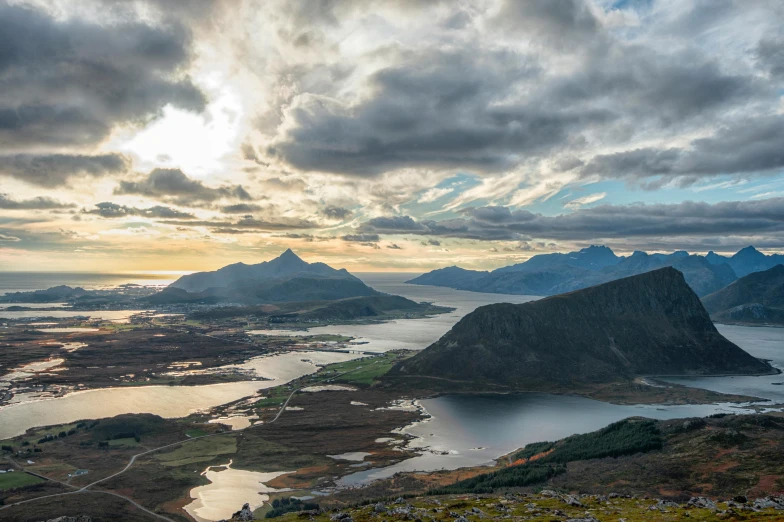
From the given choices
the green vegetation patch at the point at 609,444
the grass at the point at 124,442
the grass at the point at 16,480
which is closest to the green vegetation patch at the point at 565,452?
the green vegetation patch at the point at 609,444

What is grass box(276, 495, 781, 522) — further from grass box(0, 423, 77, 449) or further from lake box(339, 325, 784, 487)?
grass box(0, 423, 77, 449)

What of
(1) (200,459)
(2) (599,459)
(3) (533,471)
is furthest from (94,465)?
(2) (599,459)

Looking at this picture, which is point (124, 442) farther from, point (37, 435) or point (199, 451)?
point (37, 435)

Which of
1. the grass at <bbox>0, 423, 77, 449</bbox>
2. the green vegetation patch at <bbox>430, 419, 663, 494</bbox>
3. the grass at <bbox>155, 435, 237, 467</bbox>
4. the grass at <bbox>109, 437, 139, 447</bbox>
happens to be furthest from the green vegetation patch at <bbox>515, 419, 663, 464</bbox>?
the grass at <bbox>0, 423, 77, 449</bbox>

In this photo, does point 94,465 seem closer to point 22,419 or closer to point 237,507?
point 237,507

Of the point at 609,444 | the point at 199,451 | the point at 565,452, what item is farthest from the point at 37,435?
the point at 609,444

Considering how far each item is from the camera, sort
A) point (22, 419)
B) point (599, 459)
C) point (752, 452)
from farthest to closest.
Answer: point (22, 419) → point (599, 459) → point (752, 452)
